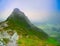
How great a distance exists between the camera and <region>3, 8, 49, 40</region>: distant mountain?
2172 millimetres

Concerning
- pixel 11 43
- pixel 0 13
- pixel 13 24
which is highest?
pixel 0 13

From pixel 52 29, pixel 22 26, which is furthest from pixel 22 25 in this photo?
pixel 52 29

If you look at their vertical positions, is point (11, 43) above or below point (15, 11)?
below

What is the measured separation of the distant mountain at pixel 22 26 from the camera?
85.5 inches

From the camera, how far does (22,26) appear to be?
2180mm

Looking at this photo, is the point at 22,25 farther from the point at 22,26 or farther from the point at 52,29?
the point at 52,29

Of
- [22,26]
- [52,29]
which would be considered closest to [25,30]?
[22,26]

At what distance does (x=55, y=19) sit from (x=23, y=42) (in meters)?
0.41

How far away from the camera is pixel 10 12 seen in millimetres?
2217

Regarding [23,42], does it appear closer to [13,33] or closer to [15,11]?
[13,33]

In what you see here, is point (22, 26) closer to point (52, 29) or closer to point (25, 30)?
point (25, 30)

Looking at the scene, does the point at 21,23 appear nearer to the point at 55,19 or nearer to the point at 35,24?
the point at 35,24

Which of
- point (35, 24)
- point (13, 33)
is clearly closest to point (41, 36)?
point (35, 24)

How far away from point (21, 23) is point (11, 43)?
9.0 inches
